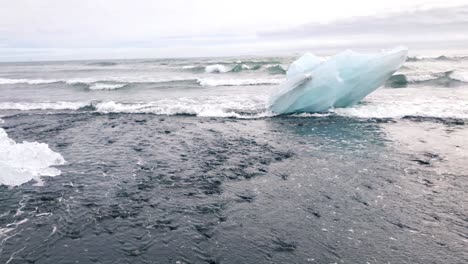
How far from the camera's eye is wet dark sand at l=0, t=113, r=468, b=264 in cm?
491

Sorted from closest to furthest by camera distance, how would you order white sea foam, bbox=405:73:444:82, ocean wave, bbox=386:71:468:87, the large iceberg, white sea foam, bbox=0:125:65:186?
1. white sea foam, bbox=0:125:65:186
2. the large iceberg
3. ocean wave, bbox=386:71:468:87
4. white sea foam, bbox=405:73:444:82

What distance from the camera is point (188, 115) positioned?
1447 centimetres

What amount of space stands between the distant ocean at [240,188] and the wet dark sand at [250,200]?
1.1 inches

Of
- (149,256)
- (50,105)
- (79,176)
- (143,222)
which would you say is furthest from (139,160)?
(50,105)

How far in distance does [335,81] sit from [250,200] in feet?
26.3

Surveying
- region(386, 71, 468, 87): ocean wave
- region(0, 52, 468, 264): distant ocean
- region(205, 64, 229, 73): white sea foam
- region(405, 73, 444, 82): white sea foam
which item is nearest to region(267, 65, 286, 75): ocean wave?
region(205, 64, 229, 73): white sea foam

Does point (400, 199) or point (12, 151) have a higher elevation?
point (12, 151)

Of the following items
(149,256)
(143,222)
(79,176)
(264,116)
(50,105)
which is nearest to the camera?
(149,256)

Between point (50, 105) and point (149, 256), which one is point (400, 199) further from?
point (50, 105)

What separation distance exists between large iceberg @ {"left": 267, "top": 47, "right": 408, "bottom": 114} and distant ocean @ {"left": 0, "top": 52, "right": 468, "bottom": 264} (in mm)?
584

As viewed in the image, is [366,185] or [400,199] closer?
[400,199]

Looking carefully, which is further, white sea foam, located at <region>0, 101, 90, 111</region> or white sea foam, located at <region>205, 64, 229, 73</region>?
white sea foam, located at <region>205, 64, 229, 73</region>

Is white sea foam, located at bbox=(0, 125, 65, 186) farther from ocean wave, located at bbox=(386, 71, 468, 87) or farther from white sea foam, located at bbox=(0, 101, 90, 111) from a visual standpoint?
ocean wave, located at bbox=(386, 71, 468, 87)

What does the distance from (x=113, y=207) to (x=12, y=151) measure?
10.7 ft
